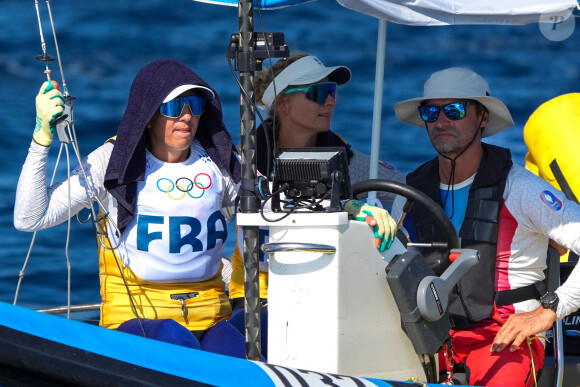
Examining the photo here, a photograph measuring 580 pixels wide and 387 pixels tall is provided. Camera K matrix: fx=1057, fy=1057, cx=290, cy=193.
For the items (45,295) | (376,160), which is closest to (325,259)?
(376,160)

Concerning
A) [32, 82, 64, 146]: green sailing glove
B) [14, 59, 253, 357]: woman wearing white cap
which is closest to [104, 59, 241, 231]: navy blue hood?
[14, 59, 253, 357]: woman wearing white cap

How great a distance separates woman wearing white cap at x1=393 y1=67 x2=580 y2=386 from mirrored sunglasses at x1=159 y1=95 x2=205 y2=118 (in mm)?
814

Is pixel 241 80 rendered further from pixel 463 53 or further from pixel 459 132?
pixel 463 53

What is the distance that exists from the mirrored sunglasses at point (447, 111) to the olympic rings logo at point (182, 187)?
2.67 feet

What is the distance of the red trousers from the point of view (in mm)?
3412

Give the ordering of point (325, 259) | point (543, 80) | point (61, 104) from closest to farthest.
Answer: point (325, 259)
point (61, 104)
point (543, 80)

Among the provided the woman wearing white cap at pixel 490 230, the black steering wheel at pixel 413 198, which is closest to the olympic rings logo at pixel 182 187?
the black steering wheel at pixel 413 198

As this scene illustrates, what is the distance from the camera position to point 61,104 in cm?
318

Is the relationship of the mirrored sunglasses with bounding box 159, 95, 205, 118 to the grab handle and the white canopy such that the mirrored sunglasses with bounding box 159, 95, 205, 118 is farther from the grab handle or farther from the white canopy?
the grab handle

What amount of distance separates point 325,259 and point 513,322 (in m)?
0.88

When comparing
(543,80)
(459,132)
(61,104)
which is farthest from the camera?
(543,80)

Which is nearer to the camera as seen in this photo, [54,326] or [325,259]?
[54,326]

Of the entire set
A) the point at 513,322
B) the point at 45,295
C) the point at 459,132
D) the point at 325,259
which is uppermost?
the point at 459,132

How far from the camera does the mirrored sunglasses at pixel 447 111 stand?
12.0 ft
